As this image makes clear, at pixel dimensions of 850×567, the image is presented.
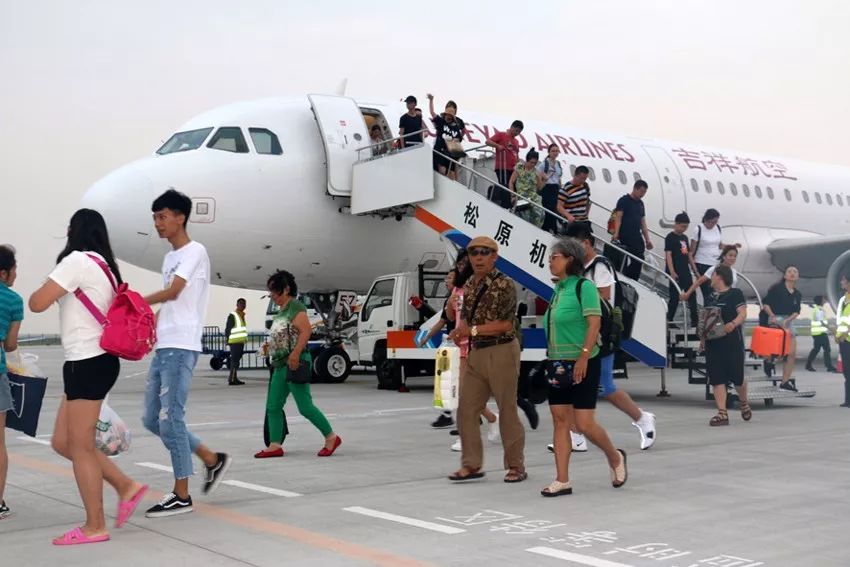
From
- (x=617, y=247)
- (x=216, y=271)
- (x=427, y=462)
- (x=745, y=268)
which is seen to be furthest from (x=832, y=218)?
(x=427, y=462)

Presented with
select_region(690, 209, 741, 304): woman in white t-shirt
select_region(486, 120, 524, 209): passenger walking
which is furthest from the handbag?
select_region(690, 209, 741, 304): woman in white t-shirt

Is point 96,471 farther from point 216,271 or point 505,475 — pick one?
Result: point 216,271

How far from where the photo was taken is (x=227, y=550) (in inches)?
201

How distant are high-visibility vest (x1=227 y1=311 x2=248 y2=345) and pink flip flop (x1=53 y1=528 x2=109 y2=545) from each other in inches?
528

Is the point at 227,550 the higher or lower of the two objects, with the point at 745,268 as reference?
lower

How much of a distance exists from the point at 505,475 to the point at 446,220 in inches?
291

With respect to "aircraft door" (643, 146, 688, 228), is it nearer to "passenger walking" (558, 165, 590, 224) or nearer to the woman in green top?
"passenger walking" (558, 165, 590, 224)

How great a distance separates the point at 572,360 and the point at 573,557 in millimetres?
1998

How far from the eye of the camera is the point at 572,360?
671 cm

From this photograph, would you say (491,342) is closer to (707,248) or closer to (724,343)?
(724,343)

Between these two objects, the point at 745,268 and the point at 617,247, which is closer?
the point at 617,247

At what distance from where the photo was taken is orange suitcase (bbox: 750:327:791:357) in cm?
1171

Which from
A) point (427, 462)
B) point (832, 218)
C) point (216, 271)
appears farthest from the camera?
point (832, 218)

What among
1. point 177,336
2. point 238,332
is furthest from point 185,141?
point 177,336
